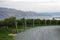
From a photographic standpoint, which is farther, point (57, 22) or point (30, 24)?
point (57, 22)

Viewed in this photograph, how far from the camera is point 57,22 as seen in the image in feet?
65.5

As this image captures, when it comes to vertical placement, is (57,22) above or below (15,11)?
below

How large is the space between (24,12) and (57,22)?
12.0ft

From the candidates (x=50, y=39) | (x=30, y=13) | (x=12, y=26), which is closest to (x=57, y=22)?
(x=30, y=13)

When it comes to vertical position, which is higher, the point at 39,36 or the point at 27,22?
the point at 39,36

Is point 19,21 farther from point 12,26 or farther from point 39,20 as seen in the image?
point 39,20

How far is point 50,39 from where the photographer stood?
902 cm

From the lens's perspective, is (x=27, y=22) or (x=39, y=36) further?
(x=27, y=22)

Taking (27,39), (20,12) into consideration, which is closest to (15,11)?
(20,12)

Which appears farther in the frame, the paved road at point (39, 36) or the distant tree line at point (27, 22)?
the distant tree line at point (27, 22)

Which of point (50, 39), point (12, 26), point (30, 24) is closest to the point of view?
point (50, 39)

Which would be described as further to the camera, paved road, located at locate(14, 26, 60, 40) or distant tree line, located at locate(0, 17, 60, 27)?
distant tree line, located at locate(0, 17, 60, 27)

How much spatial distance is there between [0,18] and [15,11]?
187 centimetres

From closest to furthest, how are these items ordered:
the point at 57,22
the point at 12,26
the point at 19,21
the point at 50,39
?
the point at 50,39, the point at 12,26, the point at 19,21, the point at 57,22
